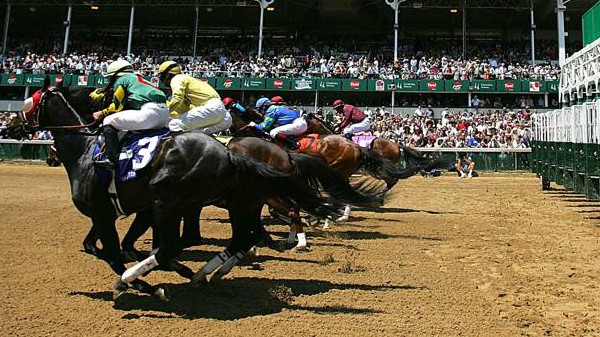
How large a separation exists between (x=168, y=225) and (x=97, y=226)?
86 centimetres

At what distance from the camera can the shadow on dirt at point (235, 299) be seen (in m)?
4.64

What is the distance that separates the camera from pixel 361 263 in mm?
6547

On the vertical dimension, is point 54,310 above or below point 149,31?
below

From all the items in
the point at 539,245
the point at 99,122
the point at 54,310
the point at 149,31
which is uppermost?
the point at 149,31

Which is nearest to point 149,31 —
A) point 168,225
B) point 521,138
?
point 521,138

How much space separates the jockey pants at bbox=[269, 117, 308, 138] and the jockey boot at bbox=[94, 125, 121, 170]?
3.69m

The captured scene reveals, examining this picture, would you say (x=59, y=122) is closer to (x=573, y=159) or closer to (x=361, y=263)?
(x=361, y=263)

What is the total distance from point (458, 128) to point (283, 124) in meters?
20.6

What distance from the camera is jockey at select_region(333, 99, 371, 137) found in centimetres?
1155

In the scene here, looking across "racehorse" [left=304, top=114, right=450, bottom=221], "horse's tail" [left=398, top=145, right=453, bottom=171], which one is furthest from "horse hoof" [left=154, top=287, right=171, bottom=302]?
"horse's tail" [left=398, top=145, right=453, bottom=171]

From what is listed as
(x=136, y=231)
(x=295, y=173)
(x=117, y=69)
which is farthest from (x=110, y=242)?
(x=295, y=173)

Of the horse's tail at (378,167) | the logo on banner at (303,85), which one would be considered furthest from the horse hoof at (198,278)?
the logo on banner at (303,85)

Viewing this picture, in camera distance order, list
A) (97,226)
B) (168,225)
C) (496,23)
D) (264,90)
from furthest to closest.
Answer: (496,23), (264,90), (97,226), (168,225)

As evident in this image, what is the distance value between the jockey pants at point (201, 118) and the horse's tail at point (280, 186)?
1160mm
